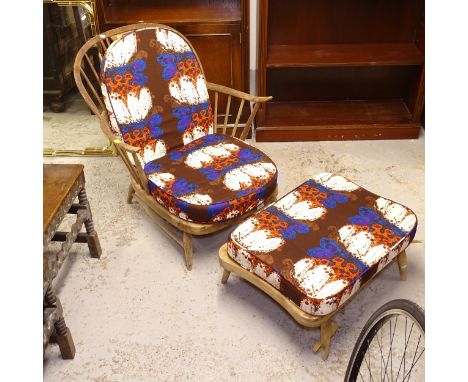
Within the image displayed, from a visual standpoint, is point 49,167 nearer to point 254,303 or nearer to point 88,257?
point 88,257

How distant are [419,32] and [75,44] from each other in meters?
2.59

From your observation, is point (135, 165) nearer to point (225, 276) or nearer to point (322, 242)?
point (225, 276)

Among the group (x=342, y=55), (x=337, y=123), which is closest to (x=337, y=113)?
(x=337, y=123)

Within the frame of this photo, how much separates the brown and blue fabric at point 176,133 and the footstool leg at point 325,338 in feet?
2.34

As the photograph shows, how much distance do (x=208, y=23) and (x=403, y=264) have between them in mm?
2021

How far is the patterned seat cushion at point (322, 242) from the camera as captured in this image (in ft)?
6.82

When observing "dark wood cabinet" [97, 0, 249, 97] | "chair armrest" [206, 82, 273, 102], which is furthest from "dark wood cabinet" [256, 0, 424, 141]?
"chair armrest" [206, 82, 273, 102]

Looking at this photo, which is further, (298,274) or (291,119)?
(291,119)

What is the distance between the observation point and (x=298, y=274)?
2.10m

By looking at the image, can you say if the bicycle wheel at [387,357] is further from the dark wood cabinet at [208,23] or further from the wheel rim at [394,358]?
the dark wood cabinet at [208,23]

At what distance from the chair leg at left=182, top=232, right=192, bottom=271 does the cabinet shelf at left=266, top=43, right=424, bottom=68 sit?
5.04 ft

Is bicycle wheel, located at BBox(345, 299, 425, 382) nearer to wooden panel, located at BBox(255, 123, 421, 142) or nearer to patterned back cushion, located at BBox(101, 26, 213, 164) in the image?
patterned back cushion, located at BBox(101, 26, 213, 164)
